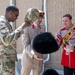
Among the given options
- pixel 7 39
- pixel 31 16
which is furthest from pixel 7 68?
pixel 31 16

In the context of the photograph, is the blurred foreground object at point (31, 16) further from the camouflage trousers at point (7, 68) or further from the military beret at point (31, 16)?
the camouflage trousers at point (7, 68)

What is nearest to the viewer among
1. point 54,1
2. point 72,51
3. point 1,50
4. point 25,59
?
point 1,50

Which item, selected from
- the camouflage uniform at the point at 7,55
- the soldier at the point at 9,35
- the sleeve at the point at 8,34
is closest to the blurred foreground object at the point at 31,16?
the soldier at the point at 9,35

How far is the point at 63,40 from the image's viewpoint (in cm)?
370

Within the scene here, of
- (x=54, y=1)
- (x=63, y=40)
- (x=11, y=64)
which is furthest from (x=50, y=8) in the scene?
(x=11, y=64)

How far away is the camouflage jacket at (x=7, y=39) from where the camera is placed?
2.93m

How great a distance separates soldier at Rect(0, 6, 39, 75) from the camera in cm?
293

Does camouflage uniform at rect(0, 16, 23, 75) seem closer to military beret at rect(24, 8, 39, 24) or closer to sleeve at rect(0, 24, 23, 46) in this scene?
sleeve at rect(0, 24, 23, 46)

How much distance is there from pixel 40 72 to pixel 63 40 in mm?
673

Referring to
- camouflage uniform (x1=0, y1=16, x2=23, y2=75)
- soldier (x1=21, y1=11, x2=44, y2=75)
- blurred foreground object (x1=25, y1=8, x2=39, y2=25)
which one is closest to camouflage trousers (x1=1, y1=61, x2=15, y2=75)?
camouflage uniform (x1=0, y1=16, x2=23, y2=75)

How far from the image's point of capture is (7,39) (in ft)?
9.63

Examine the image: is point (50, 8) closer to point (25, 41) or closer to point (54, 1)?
point (54, 1)

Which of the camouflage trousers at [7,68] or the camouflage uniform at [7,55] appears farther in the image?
the camouflage trousers at [7,68]

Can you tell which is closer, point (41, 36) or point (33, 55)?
point (41, 36)
